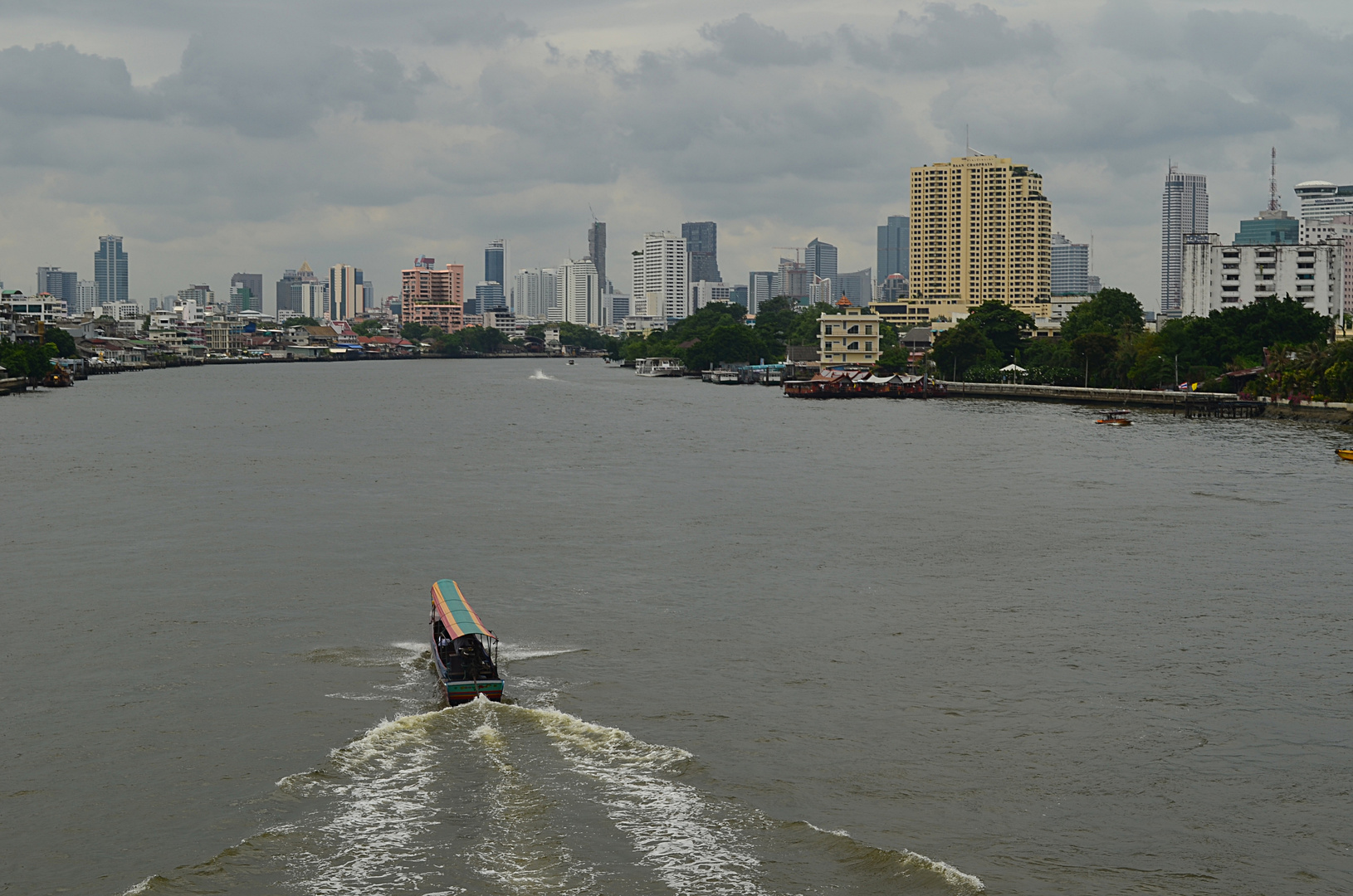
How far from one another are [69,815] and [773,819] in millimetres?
8414

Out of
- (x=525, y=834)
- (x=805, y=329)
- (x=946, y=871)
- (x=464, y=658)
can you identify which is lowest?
(x=946, y=871)

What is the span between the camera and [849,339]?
13988cm

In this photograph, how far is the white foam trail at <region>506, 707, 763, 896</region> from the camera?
13961 millimetres

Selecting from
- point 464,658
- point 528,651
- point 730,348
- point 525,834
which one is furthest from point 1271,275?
point 525,834

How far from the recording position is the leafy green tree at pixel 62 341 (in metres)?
158

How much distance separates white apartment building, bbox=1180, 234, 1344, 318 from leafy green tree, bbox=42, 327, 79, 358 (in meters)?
131

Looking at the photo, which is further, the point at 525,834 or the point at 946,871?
the point at 525,834

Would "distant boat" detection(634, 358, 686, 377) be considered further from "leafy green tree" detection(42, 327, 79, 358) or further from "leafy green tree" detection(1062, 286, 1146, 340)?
"leafy green tree" detection(42, 327, 79, 358)

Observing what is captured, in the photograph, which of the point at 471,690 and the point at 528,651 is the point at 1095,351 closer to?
the point at 528,651

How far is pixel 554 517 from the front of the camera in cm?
3769

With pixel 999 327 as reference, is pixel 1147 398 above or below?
below

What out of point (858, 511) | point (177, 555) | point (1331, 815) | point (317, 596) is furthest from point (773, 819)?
point (858, 511)

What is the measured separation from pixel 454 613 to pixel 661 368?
488 ft

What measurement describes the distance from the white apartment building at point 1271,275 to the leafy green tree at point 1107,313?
872 centimetres
